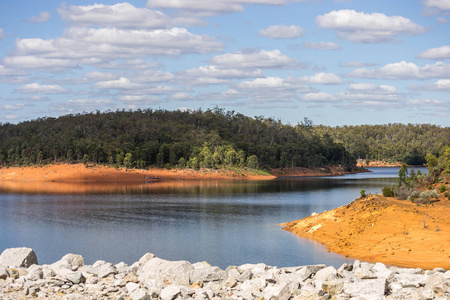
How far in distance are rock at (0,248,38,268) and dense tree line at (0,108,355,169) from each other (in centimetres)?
10622

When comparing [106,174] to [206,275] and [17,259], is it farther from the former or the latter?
[206,275]

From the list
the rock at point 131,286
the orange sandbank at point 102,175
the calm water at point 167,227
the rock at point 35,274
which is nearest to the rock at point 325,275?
the rock at point 131,286

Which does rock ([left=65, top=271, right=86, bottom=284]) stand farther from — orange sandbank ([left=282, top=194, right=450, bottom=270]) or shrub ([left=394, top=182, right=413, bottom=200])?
shrub ([left=394, top=182, right=413, bottom=200])

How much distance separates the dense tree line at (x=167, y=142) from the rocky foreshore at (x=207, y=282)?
357ft

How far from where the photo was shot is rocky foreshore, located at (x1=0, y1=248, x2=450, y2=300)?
19.3m

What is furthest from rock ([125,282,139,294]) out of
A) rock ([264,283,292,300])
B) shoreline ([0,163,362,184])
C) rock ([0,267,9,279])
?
shoreline ([0,163,362,184])

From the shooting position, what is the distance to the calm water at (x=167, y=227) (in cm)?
3566

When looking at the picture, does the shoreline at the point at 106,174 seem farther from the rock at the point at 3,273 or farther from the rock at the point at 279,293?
the rock at the point at 279,293

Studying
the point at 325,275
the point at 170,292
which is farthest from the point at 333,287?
the point at 170,292

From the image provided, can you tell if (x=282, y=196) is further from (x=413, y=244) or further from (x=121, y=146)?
(x=121, y=146)

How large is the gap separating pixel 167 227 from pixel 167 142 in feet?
333

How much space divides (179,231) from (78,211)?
19351 mm

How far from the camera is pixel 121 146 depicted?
137m

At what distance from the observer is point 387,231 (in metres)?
39.3
